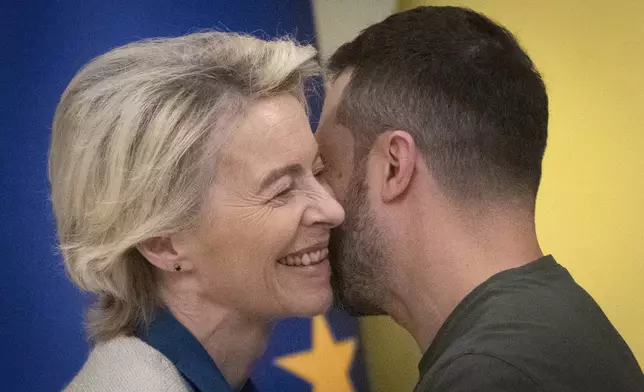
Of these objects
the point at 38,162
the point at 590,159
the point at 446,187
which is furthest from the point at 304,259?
the point at 590,159

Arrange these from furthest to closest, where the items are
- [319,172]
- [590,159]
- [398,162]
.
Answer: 1. [590,159]
2. [319,172]
3. [398,162]

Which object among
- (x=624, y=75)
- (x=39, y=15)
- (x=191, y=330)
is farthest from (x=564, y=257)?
(x=39, y=15)

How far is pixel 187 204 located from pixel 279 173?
15cm

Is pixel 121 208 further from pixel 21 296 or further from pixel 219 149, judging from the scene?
pixel 21 296

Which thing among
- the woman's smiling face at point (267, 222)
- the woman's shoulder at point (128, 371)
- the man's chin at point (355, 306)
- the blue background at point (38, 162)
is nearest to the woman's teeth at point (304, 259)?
the woman's smiling face at point (267, 222)

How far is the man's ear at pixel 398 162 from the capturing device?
1293 mm

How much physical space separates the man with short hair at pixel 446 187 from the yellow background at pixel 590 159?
21.2 inches

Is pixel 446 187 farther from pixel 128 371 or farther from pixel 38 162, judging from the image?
pixel 38 162

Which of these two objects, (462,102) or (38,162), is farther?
(38,162)

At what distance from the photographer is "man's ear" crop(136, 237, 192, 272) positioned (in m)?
1.27

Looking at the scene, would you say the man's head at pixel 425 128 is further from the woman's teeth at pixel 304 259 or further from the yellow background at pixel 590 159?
the yellow background at pixel 590 159

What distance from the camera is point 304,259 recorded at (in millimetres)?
1331

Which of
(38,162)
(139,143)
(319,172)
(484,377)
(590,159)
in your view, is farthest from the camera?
(590,159)

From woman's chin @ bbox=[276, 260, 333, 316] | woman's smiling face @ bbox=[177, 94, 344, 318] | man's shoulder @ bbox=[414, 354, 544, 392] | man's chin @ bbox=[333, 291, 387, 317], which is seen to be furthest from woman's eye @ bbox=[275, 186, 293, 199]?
man's shoulder @ bbox=[414, 354, 544, 392]
